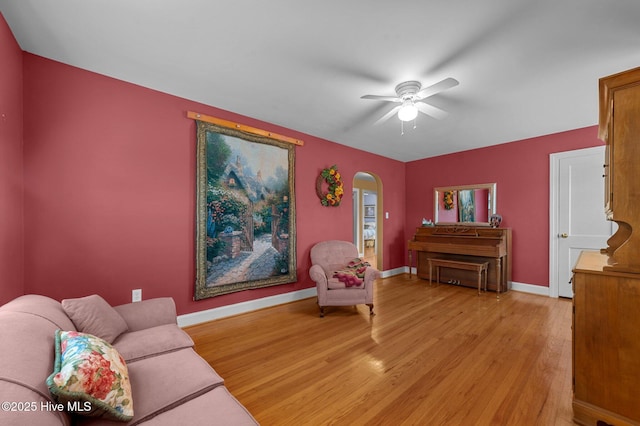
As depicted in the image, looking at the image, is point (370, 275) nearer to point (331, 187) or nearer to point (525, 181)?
point (331, 187)

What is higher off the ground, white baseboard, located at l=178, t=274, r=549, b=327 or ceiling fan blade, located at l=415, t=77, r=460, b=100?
ceiling fan blade, located at l=415, t=77, r=460, b=100

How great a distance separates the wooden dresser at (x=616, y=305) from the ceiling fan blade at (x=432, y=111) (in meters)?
1.53

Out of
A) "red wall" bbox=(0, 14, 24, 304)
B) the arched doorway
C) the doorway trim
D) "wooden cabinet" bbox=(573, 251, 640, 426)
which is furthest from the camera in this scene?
the arched doorway

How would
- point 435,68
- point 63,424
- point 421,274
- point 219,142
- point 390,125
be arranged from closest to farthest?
point 63,424
point 435,68
point 219,142
point 390,125
point 421,274

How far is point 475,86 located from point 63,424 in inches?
137

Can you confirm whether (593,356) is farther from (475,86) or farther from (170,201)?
(170,201)

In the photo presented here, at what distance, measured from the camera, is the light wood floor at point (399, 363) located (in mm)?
1632

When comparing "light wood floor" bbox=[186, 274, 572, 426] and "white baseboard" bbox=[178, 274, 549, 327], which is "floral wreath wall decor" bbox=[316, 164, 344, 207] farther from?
"light wood floor" bbox=[186, 274, 572, 426]

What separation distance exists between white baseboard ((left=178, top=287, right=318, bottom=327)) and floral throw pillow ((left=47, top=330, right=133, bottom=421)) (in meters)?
1.89

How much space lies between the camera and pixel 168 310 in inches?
79.9

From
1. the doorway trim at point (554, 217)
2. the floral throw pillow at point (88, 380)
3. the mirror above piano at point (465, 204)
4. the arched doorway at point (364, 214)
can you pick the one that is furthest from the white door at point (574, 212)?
the floral throw pillow at point (88, 380)

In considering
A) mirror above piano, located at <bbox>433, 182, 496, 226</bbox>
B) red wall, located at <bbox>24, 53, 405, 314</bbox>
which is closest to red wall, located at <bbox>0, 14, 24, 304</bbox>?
red wall, located at <bbox>24, 53, 405, 314</bbox>

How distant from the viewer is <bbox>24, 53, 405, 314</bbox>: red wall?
7.05 feet

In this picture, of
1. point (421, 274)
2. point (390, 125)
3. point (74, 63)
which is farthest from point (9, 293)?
point (421, 274)
